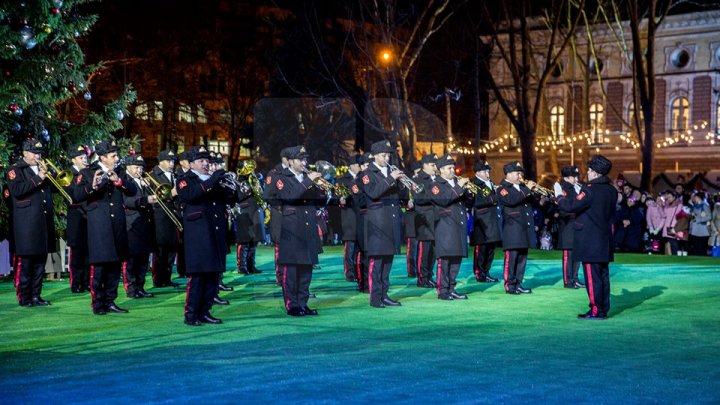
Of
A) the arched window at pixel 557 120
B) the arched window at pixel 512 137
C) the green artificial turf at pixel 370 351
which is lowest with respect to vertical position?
the green artificial turf at pixel 370 351

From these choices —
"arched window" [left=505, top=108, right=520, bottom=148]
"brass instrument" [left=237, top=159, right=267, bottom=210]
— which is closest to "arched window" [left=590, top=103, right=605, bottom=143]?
"arched window" [left=505, top=108, right=520, bottom=148]

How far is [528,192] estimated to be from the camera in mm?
15297

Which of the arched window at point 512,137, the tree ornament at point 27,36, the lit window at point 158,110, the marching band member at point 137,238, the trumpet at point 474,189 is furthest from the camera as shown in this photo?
the arched window at point 512,137

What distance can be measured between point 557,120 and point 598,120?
315 cm

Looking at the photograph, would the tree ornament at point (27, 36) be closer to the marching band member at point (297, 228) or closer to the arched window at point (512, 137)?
the marching band member at point (297, 228)

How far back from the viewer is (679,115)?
5744 cm

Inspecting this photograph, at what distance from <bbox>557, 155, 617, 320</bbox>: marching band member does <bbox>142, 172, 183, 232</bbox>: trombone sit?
18.1ft

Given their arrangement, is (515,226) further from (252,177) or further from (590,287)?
(252,177)

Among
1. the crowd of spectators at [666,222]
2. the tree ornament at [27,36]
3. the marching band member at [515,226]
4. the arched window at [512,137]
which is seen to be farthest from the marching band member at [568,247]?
the arched window at [512,137]

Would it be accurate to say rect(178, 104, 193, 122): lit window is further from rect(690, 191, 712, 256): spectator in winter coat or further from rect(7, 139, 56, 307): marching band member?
rect(7, 139, 56, 307): marching band member

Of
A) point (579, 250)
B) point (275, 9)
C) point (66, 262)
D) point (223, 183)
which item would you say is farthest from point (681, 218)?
point (275, 9)

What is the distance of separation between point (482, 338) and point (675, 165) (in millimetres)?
49277

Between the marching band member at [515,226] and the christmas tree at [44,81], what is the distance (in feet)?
23.8

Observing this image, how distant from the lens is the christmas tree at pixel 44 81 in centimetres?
1471
